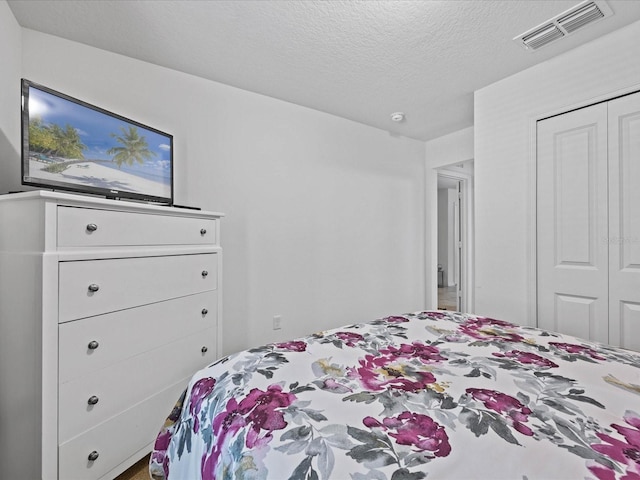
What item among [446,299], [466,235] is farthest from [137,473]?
[446,299]

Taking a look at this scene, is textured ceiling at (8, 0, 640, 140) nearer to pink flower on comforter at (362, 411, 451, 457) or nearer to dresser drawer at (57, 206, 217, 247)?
dresser drawer at (57, 206, 217, 247)

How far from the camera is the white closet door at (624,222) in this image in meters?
1.90

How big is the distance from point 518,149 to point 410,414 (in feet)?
7.95

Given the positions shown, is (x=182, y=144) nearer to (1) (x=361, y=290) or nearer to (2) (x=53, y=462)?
(2) (x=53, y=462)

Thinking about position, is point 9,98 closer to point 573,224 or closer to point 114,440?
point 114,440

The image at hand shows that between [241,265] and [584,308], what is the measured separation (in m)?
2.58

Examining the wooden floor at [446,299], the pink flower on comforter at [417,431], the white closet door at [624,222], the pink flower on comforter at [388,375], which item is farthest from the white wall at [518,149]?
the wooden floor at [446,299]

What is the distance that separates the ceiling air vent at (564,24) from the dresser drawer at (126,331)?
2670 millimetres

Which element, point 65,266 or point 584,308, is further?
point 584,308

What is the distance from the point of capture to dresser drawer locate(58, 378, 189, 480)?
1241 mm

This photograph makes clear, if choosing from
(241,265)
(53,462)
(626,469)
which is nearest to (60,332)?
(53,462)

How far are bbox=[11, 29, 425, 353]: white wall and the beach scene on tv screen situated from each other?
0.32m

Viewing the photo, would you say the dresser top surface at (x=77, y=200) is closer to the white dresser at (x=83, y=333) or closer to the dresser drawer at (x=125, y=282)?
the white dresser at (x=83, y=333)

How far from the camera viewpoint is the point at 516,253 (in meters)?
2.43
